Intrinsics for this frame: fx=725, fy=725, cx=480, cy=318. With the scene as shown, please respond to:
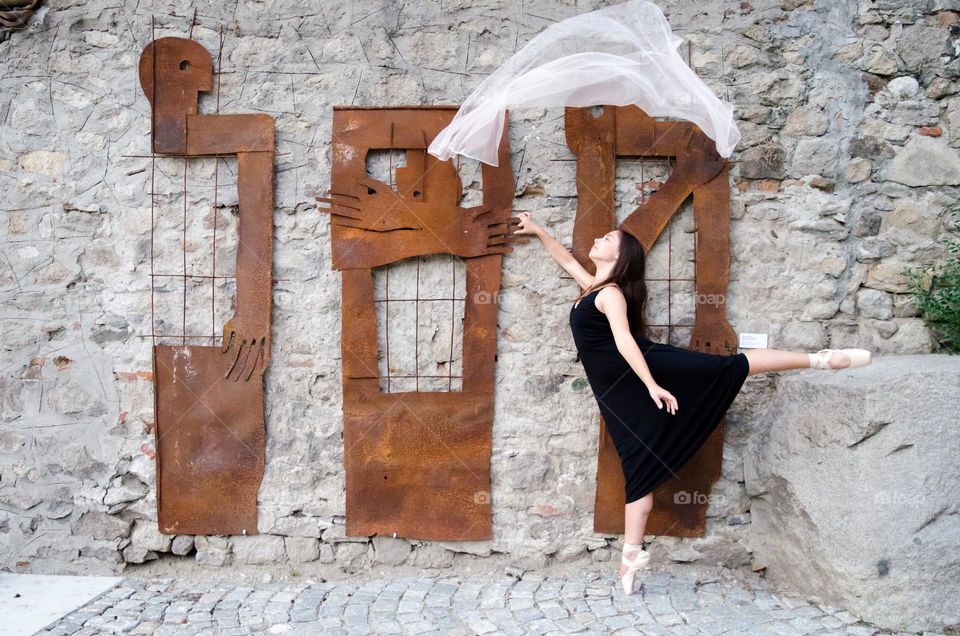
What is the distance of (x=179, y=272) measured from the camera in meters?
3.36

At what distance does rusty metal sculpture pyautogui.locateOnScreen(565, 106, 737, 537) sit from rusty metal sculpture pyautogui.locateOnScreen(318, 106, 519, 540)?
1.21ft

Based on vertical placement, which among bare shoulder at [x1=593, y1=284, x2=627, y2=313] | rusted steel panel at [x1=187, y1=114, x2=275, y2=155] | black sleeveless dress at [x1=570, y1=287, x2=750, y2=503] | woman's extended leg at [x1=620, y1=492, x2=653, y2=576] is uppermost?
rusted steel panel at [x1=187, y1=114, x2=275, y2=155]

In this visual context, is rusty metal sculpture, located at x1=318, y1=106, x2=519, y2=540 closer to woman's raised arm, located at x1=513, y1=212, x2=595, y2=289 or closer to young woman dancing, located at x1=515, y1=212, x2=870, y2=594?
woman's raised arm, located at x1=513, y1=212, x2=595, y2=289

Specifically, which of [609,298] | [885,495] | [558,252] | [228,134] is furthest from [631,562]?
[228,134]

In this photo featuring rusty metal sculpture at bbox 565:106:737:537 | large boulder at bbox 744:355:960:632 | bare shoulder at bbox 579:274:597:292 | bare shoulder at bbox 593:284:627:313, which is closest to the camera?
large boulder at bbox 744:355:960:632

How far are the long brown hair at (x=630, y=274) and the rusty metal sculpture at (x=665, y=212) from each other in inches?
10.4

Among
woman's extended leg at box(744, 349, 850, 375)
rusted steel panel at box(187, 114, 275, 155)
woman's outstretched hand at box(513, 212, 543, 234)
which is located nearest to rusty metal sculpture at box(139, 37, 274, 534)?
rusted steel panel at box(187, 114, 275, 155)

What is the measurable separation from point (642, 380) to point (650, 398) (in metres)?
0.10

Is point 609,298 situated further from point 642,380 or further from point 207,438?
point 207,438

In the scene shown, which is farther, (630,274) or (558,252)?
(558,252)

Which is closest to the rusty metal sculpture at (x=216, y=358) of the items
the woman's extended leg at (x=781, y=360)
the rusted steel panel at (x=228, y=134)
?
the rusted steel panel at (x=228, y=134)

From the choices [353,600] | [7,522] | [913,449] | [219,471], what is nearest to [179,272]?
[219,471]

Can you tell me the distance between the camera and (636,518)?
3.02m

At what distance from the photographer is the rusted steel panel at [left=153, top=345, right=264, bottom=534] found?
3.32m
